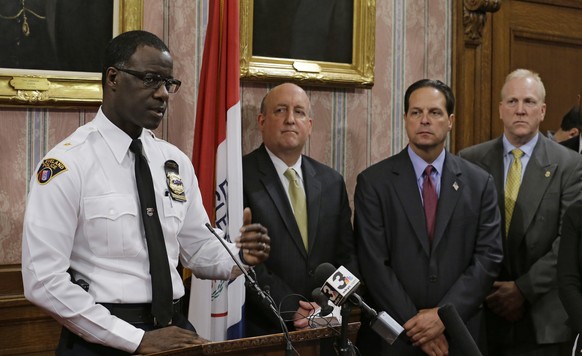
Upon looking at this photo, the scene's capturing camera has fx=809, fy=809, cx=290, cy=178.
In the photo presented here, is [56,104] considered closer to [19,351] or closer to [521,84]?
[19,351]

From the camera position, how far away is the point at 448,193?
12.8 feet

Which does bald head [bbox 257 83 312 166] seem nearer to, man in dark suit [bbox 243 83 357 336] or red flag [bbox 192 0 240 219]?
man in dark suit [bbox 243 83 357 336]

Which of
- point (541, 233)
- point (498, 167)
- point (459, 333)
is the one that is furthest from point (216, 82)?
point (459, 333)

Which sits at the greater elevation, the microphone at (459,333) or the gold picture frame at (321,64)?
the gold picture frame at (321,64)

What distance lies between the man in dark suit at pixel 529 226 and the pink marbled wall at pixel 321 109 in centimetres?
72

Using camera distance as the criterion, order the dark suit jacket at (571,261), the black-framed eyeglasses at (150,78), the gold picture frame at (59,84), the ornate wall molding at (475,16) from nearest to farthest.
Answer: the black-framed eyeglasses at (150,78) < the gold picture frame at (59,84) < the dark suit jacket at (571,261) < the ornate wall molding at (475,16)

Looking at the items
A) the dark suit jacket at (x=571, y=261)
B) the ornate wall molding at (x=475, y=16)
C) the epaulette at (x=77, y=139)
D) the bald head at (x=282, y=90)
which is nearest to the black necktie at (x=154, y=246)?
the epaulette at (x=77, y=139)

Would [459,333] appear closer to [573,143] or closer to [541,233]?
[541,233]

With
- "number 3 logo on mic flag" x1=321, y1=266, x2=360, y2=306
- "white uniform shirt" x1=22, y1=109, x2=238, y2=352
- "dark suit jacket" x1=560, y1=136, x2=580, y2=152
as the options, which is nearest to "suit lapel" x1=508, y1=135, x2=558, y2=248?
"dark suit jacket" x1=560, y1=136, x2=580, y2=152

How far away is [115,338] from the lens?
2441 millimetres

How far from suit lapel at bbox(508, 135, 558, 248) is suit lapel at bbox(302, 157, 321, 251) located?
1053 mm

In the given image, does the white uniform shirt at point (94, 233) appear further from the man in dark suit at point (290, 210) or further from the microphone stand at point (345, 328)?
the man in dark suit at point (290, 210)

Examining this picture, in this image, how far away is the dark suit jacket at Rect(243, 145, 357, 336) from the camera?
3.71 m

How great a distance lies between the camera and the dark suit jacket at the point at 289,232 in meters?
3.71
